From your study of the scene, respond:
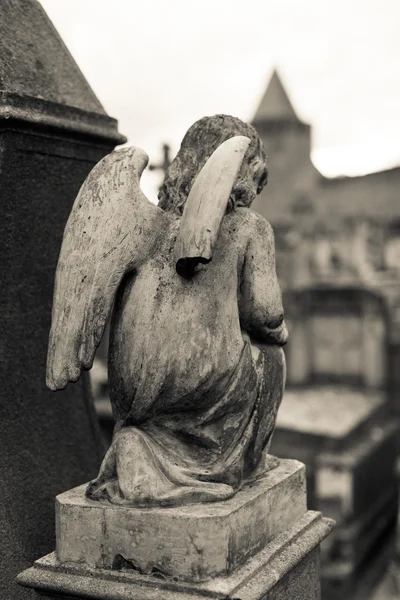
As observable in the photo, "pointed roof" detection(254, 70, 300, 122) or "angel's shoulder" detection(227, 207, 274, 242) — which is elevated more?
"pointed roof" detection(254, 70, 300, 122)

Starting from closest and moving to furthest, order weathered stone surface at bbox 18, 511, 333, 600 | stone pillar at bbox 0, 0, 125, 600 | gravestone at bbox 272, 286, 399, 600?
weathered stone surface at bbox 18, 511, 333, 600 < stone pillar at bbox 0, 0, 125, 600 < gravestone at bbox 272, 286, 399, 600

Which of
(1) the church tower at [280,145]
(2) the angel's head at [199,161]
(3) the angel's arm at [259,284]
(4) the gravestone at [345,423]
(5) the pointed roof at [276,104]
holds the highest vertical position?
(5) the pointed roof at [276,104]

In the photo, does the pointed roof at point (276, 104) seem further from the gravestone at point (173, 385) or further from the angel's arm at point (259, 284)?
the gravestone at point (173, 385)

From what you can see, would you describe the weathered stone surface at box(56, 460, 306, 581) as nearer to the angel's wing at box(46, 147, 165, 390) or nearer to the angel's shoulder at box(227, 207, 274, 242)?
the angel's wing at box(46, 147, 165, 390)

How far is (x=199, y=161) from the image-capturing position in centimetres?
310

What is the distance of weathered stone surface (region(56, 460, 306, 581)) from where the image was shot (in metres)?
2.62

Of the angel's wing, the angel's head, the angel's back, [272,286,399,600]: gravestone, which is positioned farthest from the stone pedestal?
[272,286,399,600]: gravestone

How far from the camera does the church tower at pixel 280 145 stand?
1256 inches

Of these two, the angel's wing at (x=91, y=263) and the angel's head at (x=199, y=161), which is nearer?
the angel's wing at (x=91, y=263)

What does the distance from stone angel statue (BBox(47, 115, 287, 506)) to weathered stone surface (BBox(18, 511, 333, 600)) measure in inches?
9.9

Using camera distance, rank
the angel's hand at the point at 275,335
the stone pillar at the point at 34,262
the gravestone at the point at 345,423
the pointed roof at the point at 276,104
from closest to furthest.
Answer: the angel's hand at the point at 275,335 → the stone pillar at the point at 34,262 → the gravestone at the point at 345,423 → the pointed roof at the point at 276,104

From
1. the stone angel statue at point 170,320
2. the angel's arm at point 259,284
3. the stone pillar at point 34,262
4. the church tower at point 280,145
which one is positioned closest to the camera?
the stone angel statue at point 170,320

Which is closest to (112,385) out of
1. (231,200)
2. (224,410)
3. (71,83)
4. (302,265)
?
(224,410)

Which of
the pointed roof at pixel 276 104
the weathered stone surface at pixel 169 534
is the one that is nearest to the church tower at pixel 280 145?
the pointed roof at pixel 276 104
